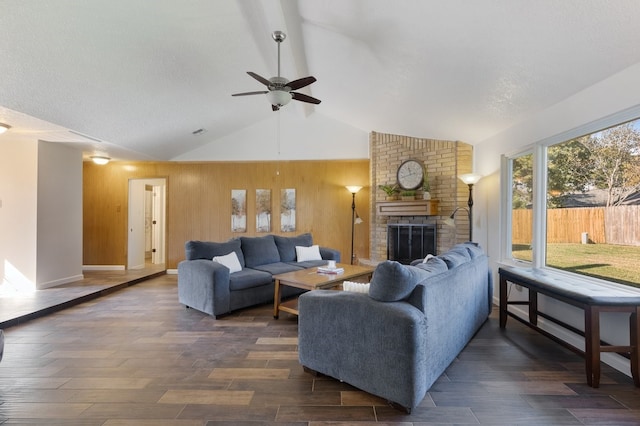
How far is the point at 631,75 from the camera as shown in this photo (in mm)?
2225

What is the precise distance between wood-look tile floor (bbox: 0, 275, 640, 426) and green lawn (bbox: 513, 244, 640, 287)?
78cm

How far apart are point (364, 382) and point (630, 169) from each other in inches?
110

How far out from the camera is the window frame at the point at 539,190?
2.51 m

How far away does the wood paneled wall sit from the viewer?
6.21 metres

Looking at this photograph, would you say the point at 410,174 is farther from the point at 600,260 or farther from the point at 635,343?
the point at 635,343

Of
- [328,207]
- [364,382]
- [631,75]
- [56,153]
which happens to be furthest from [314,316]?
[56,153]

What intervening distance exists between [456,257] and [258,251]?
116 inches

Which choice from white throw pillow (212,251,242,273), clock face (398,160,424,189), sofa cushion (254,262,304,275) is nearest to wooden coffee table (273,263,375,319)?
sofa cushion (254,262,304,275)

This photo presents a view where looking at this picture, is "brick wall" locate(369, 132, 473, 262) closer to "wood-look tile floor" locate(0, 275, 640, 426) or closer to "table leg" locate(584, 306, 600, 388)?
"wood-look tile floor" locate(0, 275, 640, 426)

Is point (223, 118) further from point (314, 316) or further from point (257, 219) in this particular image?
point (314, 316)

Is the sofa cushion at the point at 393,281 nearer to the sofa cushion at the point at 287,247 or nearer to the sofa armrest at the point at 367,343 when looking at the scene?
the sofa armrest at the point at 367,343

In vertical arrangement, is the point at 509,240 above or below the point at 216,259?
above

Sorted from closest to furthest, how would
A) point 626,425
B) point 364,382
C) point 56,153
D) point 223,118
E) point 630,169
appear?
point 626,425, point 364,382, point 630,169, point 56,153, point 223,118

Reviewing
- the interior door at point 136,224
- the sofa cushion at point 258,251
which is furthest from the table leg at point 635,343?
the interior door at point 136,224
